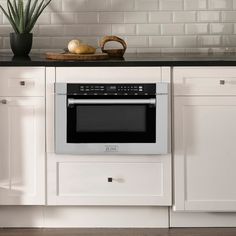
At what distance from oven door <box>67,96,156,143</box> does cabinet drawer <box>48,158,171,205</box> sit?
0.54ft

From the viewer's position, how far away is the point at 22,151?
478 centimetres

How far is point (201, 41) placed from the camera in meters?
5.54

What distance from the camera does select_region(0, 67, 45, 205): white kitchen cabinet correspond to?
475 cm

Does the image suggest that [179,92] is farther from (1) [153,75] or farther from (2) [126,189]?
(2) [126,189]

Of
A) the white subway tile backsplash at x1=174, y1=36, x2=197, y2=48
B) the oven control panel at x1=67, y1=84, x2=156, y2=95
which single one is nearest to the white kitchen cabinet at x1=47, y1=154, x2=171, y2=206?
the oven control panel at x1=67, y1=84, x2=156, y2=95

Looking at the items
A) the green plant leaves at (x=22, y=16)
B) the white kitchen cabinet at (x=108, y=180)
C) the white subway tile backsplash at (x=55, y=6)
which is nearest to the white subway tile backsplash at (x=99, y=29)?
the white subway tile backsplash at (x=55, y=6)

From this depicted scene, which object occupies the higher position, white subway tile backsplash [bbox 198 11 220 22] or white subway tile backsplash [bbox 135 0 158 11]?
white subway tile backsplash [bbox 135 0 158 11]

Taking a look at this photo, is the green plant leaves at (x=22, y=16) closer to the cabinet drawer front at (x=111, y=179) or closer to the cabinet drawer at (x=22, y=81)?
the cabinet drawer at (x=22, y=81)

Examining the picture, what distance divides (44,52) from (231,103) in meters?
1.48

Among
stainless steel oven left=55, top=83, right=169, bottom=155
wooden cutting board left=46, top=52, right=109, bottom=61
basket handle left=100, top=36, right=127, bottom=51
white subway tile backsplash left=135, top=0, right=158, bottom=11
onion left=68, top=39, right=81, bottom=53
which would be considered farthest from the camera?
white subway tile backsplash left=135, top=0, right=158, bottom=11

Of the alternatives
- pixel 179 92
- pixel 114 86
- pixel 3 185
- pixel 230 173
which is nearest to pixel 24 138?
pixel 3 185

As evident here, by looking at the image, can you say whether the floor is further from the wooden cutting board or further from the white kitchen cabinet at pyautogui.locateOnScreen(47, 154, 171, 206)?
the wooden cutting board

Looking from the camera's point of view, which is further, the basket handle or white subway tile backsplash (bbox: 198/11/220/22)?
white subway tile backsplash (bbox: 198/11/220/22)

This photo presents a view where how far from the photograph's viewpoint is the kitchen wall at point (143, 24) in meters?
5.50
